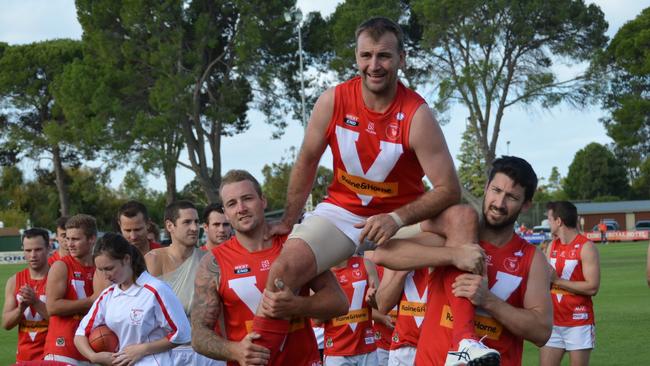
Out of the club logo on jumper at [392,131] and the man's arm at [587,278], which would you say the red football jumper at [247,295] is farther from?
the man's arm at [587,278]

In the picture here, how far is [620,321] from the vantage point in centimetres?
1730

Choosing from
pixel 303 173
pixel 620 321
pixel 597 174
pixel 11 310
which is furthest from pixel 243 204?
pixel 597 174

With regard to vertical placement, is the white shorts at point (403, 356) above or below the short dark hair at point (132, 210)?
below

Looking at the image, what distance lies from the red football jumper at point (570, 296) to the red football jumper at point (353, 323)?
263 centimetres

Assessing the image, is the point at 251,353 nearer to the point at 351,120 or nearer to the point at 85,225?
the point at 351,120

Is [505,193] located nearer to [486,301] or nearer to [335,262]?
[486,301]

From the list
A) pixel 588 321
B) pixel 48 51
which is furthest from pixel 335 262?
pixel 48 51

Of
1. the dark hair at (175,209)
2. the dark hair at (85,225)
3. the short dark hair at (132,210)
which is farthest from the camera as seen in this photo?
the short dark hair at (132,210)

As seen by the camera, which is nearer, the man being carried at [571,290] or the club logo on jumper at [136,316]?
the club logo on jumper at [136,316]

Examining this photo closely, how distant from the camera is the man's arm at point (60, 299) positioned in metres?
8.58

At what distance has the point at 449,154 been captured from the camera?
214 inches

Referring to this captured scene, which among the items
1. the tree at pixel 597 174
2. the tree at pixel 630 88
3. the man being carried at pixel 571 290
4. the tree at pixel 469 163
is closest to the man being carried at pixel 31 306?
the man being carried at pixel 571 290

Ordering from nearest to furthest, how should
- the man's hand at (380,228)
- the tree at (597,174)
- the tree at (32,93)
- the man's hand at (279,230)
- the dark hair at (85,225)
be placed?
1. the man's hand at (380,228)
2. the man's hand at (279,230)
3. the dark hair at (85,225)
4. the tree at (32,93)
5. the tree at (597,174)

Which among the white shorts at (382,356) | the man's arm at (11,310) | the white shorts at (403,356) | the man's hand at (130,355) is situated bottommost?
the white shorts at (382,356)
